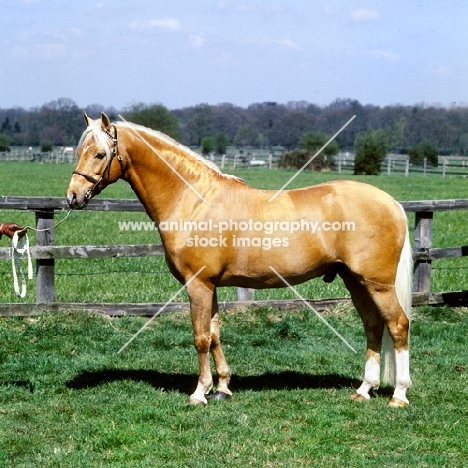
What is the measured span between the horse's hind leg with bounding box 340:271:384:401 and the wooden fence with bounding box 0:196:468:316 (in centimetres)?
232

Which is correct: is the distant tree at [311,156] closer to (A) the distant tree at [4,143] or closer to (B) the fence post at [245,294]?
(A) the distant tree at [4,143]

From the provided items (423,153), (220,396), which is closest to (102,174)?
(220,396)

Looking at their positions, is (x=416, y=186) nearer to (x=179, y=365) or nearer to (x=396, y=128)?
(x=179, y=365)

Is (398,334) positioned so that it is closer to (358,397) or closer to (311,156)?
(358,397)

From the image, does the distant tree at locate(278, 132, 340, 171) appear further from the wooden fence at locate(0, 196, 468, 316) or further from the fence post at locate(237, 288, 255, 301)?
the fence post at locate(237, 288, 255, 301)

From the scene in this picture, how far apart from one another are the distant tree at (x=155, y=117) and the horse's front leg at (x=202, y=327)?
185 ft

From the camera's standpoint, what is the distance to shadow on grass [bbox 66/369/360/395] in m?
5.96

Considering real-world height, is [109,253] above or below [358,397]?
above

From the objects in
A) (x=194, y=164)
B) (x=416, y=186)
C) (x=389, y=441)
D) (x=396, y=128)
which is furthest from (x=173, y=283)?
(x=396, y=128)

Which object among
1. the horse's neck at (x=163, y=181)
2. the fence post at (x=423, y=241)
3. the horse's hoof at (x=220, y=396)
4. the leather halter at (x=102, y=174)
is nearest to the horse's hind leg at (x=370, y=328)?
the horse's hoof at (x=220, y=396)

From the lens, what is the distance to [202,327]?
546 cm

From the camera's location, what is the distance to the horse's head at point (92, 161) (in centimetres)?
519

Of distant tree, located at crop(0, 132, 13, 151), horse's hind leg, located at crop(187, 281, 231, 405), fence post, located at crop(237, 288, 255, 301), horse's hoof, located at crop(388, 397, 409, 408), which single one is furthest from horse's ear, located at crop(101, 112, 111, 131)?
distant tree, located at crop(0, 132, 13, 151)

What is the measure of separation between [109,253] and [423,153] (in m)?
49.6
